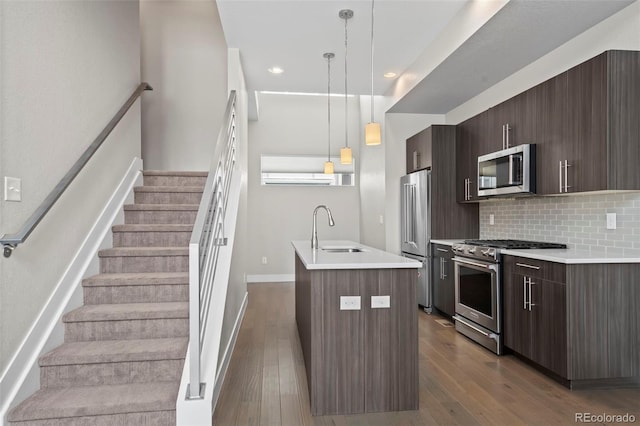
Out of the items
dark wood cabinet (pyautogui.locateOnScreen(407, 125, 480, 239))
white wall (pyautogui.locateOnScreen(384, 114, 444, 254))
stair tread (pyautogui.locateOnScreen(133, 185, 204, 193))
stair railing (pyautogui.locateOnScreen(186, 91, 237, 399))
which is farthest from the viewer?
white wall (pyautogui.locateOnScreen(384, 114, 444, 254))

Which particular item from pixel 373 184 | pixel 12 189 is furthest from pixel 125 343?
pixel 373 184

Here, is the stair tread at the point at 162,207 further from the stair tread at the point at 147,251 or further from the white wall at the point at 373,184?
the white wall at the point at 373,184

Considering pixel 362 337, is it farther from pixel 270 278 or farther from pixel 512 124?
pixel 270 278

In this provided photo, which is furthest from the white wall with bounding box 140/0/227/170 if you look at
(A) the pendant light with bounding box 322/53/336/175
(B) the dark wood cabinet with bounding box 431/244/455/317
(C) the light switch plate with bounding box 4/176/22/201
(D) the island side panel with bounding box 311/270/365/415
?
(D) the island side panel with bounding box 311/270/365/415

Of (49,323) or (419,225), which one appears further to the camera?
(419,225)

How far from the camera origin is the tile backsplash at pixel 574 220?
8.86 feet

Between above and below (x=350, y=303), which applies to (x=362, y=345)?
below

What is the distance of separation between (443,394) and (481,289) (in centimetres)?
128

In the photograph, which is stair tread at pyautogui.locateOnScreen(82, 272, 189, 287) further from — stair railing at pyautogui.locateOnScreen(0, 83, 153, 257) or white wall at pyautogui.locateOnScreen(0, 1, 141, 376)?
stair railing at pyautogui.locateOnScreen(0, 83, 153, 257)

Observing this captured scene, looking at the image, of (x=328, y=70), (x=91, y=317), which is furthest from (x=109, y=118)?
(x=328, y=70)

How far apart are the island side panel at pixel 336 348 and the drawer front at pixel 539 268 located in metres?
1.44

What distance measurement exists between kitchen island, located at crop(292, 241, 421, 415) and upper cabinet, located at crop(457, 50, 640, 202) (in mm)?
1573

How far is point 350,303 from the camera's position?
2.30 metres

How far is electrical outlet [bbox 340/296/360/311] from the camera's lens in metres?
2.30
